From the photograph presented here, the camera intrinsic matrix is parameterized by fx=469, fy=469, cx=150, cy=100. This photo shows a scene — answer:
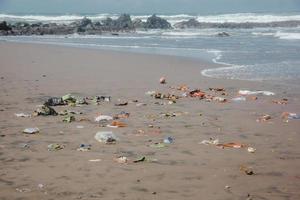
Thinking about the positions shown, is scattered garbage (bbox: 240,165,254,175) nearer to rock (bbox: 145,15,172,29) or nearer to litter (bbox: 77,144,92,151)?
litter (bbox: 77,144,92,151)

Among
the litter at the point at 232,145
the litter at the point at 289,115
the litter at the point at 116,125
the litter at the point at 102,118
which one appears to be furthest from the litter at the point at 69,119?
the litter at the point at 289,115

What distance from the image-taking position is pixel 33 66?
14.1 m

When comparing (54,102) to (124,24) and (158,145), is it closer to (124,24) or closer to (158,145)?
(158,145)

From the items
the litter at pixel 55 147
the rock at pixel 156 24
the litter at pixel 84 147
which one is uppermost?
the litter at pixel 55 147

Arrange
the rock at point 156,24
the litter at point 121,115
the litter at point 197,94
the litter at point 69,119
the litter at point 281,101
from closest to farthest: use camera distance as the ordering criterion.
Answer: the litter at point 69,119 < the litter at point 121,115 < the litter at point 281,101 < the litter at point 197,94 < the rock at point 156,24

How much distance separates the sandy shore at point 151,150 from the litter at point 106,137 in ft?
0.30

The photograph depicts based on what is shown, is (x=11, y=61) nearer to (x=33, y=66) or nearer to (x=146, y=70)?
(x=33, y=66)

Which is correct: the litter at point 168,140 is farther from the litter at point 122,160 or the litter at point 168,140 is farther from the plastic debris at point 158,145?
the litter at point 122,160

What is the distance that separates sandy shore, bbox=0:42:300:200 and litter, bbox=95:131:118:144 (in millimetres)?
91

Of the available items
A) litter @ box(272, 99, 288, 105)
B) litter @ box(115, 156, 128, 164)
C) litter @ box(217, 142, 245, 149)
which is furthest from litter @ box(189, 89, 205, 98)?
litter @ box(115, 156, 128, 164)

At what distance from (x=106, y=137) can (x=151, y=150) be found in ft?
2.23

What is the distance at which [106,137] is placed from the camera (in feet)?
19.1

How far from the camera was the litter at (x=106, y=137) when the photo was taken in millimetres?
5797

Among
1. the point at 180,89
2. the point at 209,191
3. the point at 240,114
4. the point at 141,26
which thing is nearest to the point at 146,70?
the point at 180,89
